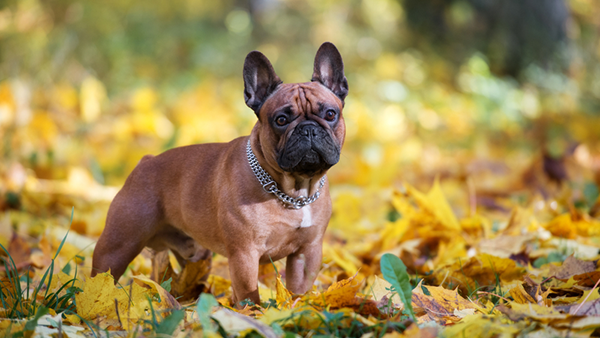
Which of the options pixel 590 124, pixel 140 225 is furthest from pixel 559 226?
pixel 590 124

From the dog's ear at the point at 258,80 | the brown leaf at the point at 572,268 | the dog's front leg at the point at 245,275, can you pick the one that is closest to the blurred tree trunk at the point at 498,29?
the brown leaf at the point at 572,268

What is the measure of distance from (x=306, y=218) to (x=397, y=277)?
0.68 metres

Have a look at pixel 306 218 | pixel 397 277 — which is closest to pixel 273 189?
pixel 306 218

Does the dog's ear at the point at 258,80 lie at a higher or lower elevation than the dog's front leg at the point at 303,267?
higher

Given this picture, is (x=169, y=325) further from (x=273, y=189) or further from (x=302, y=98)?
(x=302, y=98)

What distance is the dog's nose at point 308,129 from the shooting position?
2.39m

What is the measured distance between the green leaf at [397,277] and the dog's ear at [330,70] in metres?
1.02

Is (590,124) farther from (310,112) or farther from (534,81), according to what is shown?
(310,112)

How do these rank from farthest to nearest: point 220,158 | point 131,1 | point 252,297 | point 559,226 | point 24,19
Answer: point 131,1 → point 24,19 → point 559,226 → point 220,158 → point 252,297

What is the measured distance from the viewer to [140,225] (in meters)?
2.88

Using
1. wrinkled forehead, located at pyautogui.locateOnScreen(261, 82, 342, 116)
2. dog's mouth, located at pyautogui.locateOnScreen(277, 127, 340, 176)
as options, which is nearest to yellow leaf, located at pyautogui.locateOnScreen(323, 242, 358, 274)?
dog's mouth, located at pyautogui.locateOnScreen(277, 127, 340, 176)

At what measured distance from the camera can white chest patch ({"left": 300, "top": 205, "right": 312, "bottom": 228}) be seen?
2586mm

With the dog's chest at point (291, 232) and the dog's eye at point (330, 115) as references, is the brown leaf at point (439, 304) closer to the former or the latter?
the dog's chest at point (291, 232)

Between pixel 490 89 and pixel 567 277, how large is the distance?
5796 mm
